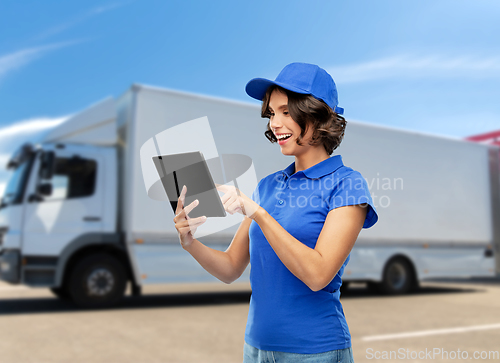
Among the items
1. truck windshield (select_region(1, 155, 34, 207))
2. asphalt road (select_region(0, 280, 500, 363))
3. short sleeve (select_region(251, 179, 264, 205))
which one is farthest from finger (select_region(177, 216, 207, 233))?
truck windshield (select_region(1, 155, 34, 207))

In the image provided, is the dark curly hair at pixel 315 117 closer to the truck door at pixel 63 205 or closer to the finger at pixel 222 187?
the finger at pixel 222 187

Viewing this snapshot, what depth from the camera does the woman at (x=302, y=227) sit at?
4.37ft

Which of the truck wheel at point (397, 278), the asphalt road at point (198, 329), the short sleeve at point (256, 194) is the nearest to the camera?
the short sleeve at point (256, 194)

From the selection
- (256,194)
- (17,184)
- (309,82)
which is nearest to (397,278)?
(17,184)

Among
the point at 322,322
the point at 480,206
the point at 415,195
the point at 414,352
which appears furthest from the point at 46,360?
the point at 480,206

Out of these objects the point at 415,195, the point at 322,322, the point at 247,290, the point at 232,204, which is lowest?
the point at 247,290

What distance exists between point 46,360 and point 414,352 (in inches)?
142

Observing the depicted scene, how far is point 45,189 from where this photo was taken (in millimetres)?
7422

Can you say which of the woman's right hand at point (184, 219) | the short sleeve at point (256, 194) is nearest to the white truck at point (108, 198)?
the short sleeve at point (256, 194)

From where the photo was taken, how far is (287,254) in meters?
1.31

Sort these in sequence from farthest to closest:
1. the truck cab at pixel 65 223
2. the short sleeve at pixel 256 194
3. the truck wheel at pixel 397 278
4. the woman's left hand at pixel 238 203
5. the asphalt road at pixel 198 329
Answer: the truck wheel at pixel 397 278 < the truck cab at pixel 65 223 < the asphalt road at pixel 198 329 < the short sleeve at pixel 256 194 < the woman's left hand at pixel 238 203

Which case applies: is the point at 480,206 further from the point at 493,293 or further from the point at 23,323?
the point at 23,323

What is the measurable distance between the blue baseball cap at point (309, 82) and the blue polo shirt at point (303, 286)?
208 mm

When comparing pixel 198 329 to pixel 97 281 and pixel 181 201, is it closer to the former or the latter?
pixel 97 281
